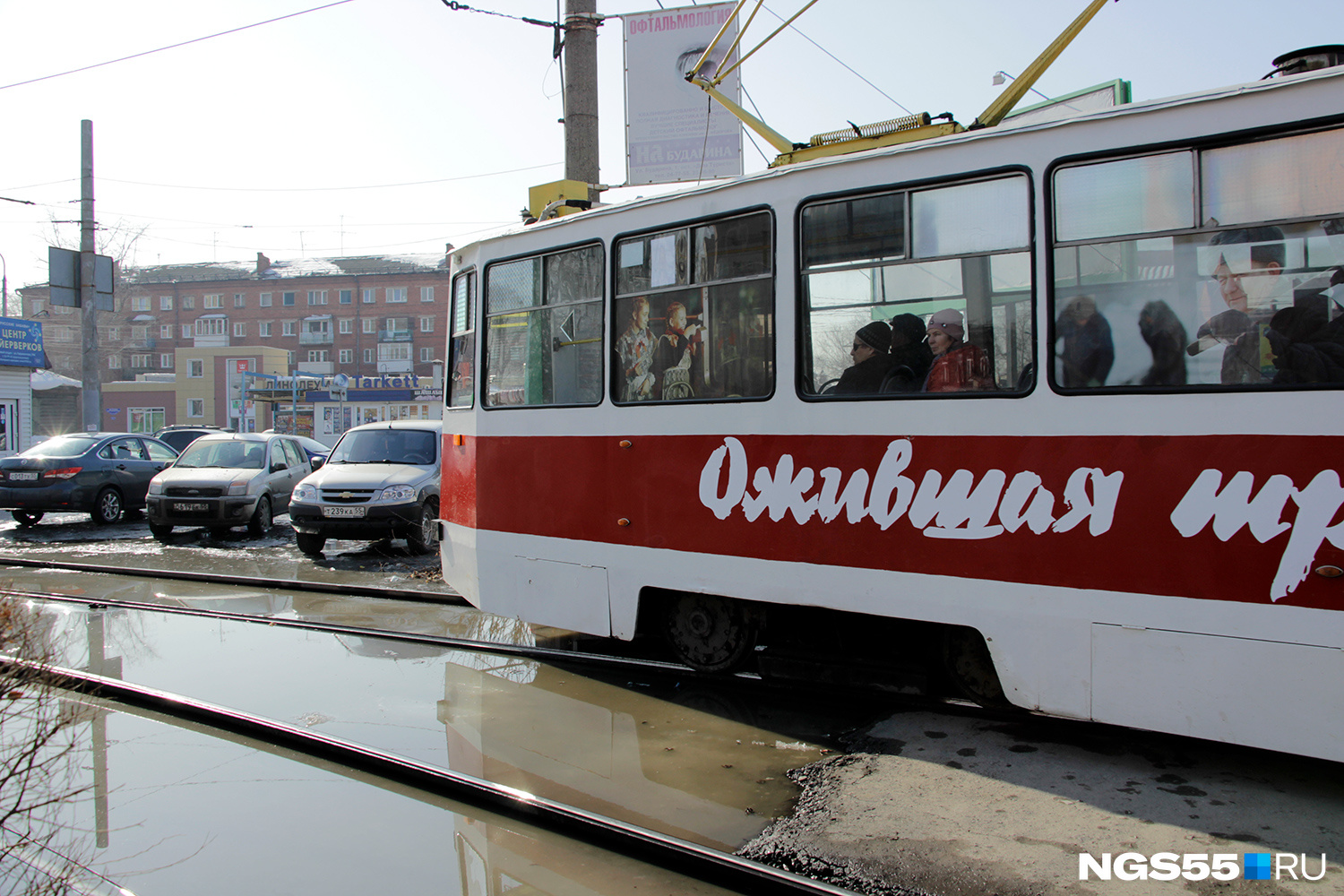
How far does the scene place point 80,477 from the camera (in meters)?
15.0

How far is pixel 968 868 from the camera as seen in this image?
346cm

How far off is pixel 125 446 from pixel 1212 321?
17412mm

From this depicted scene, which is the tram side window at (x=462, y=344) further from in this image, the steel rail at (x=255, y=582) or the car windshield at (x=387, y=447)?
the car windshield at (x=387, y=447)

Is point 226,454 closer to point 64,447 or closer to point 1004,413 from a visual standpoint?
point 64,447

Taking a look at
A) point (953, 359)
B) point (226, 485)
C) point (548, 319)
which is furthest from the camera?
point (226, 485)

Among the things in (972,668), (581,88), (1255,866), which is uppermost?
(581,88)

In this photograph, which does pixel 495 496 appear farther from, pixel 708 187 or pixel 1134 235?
pixel 1134 235

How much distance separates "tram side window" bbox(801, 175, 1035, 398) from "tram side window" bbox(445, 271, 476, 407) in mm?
3100

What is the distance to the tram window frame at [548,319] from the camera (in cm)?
606

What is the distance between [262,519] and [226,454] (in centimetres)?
135

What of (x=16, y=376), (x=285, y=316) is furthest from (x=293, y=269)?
(x=16, y=376)

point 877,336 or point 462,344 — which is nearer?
point 877,336

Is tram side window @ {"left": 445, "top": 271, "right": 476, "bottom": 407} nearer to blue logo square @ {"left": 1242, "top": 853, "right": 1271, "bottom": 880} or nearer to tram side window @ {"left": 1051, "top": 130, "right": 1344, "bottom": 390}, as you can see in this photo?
tram side window @ {"left": 1051, "top": 130, "right": 1344, "bottom": 390}

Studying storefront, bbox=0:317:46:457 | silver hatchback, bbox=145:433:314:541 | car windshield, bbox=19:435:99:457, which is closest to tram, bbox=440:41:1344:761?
silver hatchback, bbox=145:433:314:541
